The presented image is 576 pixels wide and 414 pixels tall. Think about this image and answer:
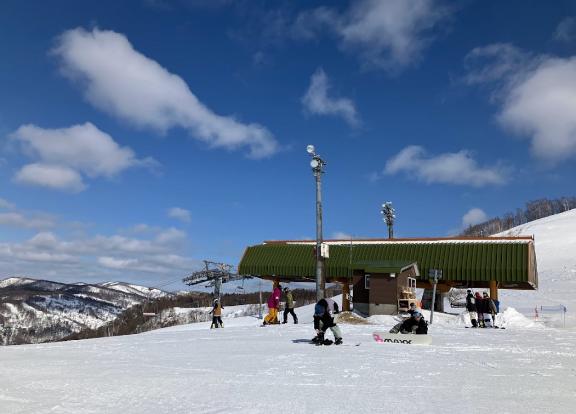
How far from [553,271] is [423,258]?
35.2 m

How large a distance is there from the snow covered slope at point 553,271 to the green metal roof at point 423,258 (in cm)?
518

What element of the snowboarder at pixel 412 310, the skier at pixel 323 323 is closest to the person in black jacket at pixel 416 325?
the snowboarder at pixel 412 310

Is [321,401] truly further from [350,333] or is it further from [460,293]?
[460,293]

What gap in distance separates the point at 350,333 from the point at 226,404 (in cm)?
1183

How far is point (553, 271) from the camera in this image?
209 feet

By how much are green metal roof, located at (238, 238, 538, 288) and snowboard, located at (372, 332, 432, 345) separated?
21389 millimetres

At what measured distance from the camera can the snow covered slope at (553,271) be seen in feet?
153

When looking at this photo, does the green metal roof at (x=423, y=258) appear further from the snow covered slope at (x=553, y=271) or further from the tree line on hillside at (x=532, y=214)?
the tree line on hillside at (x=532, y=214)

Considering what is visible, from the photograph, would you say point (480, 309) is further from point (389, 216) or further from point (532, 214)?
point (532, 214)

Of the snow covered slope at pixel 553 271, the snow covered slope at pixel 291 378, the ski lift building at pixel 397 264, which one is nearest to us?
the snow covered slope at pixel 291 378

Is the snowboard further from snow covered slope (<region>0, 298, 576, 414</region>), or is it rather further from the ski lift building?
the ski lift building

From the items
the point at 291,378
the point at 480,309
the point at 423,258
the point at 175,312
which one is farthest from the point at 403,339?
the point at 175,312

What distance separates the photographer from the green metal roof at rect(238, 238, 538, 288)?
35.6m

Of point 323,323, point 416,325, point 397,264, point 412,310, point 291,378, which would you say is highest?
point 397,264
